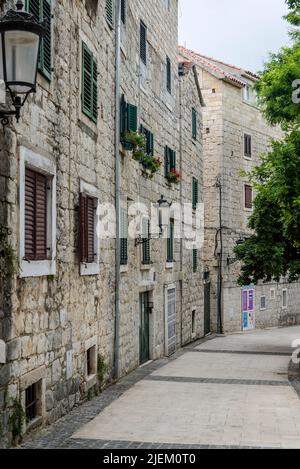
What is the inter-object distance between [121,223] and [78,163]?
3654 mm

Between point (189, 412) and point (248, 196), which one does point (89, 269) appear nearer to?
point (189, 412)

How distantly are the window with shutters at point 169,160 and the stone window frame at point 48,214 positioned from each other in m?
10.8

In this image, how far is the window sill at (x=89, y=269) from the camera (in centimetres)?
1082

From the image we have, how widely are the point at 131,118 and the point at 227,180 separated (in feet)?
52.2

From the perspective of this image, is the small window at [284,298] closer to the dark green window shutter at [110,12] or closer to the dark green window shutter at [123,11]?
the dark green window shutter at [123,11]

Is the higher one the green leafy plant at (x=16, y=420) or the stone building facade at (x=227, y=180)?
the stone building facade at (x=227, y=180)

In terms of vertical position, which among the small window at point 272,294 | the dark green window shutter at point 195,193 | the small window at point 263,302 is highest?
the dark green window shutter at point 195,193

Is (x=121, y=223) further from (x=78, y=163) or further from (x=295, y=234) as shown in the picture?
(x=295, y=234)

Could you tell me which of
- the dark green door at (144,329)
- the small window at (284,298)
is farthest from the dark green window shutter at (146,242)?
the small window at (284,298)

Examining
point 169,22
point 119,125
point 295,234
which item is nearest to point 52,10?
point 119,125

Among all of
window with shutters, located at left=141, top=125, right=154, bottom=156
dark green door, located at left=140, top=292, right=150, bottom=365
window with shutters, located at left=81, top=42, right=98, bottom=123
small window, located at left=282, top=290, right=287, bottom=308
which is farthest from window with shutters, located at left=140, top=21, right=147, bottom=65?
small window, located at left=282, top=290, right=287, bottom=308

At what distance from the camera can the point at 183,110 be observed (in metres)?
22.4

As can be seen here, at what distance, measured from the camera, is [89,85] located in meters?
11.3

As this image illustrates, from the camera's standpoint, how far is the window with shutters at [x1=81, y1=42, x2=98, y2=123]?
11000mm
